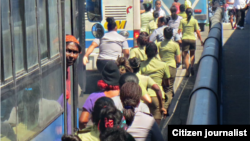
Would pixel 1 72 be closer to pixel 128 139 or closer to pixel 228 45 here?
pixel 128 139

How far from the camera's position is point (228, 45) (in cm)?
1168

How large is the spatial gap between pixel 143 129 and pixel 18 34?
4.12 feet

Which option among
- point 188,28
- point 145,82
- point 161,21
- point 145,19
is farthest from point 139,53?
point 145,19

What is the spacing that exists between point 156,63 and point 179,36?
184 inches

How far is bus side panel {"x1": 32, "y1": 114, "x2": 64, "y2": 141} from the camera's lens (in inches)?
152

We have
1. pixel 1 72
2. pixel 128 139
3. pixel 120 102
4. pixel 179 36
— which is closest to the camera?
pixel 128 139

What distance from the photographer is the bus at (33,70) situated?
10.2 ft

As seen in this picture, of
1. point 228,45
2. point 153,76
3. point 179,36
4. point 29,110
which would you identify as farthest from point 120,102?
point 228,45

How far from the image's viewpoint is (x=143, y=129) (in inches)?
145

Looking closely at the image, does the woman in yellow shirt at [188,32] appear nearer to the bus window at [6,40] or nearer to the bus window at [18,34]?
the bus window at [18,34]

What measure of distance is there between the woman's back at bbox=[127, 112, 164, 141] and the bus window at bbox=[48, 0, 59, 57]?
1.16 m

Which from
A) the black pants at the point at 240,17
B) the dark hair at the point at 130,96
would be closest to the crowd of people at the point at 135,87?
the dark hair at the point at 130,96

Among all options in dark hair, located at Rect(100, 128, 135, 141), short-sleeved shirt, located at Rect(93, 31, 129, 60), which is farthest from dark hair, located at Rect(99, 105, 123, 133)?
short-sleeved shirt, located at Rect(93, 31, 129, 60)

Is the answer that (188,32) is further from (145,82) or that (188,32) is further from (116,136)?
(116,136)
